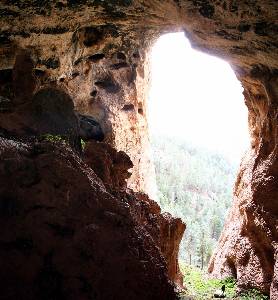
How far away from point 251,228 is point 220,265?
11.9 feet

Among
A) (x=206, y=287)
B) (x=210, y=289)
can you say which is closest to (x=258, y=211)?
(x=210, y=289)

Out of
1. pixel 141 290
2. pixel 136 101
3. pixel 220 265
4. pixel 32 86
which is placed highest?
pixel 136 101

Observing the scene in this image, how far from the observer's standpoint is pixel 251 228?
543 inches

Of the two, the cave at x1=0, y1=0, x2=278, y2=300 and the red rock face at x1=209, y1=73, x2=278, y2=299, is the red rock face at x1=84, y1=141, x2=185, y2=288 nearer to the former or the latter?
the cave at x1=0, y1=0, x2=278, y2=300

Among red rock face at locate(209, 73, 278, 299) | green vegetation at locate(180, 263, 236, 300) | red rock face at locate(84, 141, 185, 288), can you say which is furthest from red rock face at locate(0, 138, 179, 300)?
green vegetation at locate(180, 263, 236, 300)

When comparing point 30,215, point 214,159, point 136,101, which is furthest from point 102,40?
point 214,159

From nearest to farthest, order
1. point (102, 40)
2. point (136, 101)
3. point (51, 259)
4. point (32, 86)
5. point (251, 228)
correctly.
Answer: point (51, 259), point (32, 86), point (251, 228), point (102, 40), point (136, 101)

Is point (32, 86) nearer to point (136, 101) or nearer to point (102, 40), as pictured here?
point (102, 40)

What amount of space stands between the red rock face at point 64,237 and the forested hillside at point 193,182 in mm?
45044

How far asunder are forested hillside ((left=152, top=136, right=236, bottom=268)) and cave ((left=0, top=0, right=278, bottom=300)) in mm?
34445

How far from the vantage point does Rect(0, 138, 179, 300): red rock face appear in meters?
4.53

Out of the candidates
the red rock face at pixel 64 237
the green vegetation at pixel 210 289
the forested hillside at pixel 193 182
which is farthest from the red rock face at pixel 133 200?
the forested hillside at pixel 193 182

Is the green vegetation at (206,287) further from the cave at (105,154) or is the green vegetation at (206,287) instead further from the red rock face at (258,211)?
the cave at (105,154)

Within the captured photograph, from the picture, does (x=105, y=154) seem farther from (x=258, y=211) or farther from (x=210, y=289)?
(x=210, y=289)
